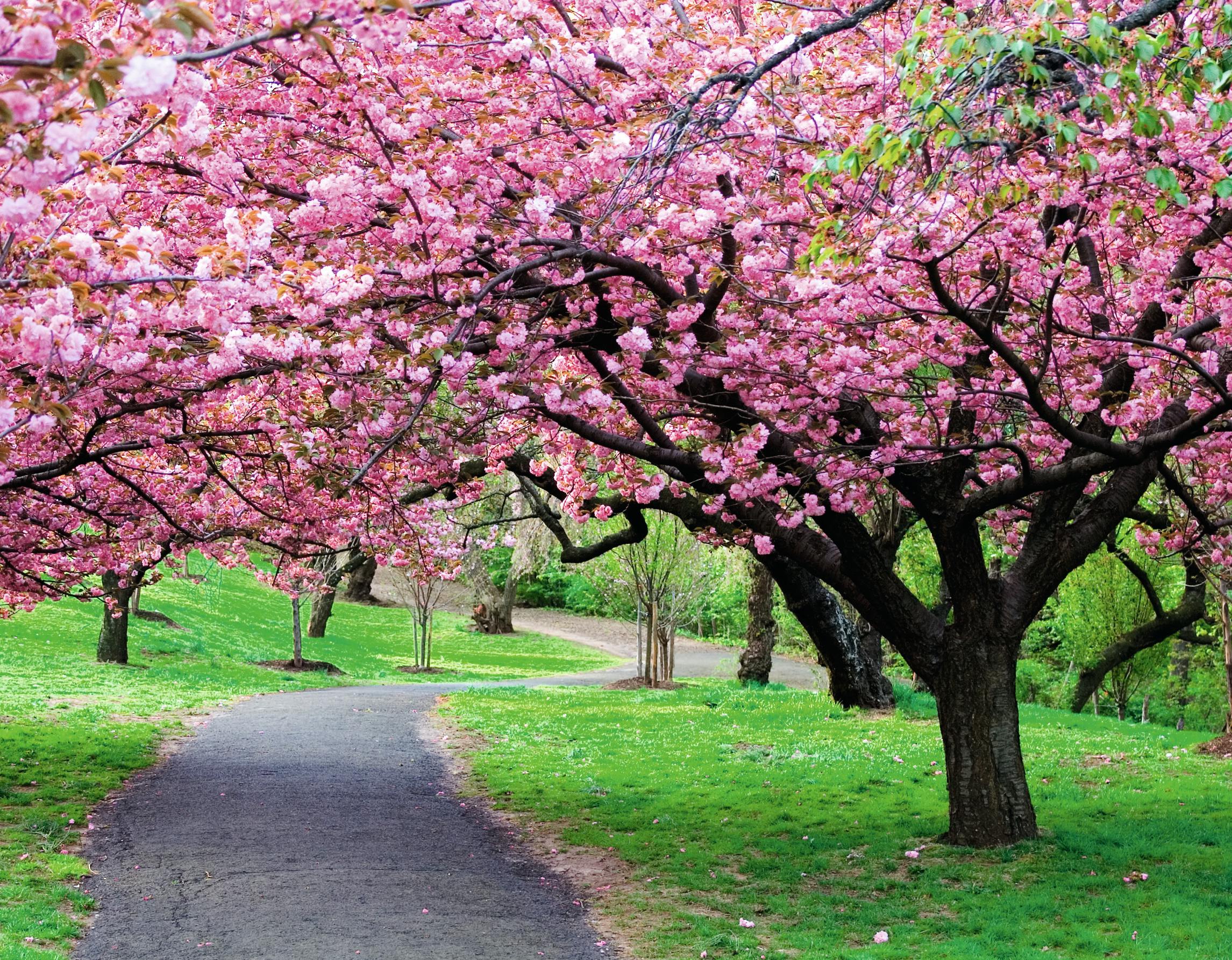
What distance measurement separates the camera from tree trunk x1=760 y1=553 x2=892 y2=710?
46.4ft

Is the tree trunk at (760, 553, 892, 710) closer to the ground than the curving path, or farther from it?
farther from it

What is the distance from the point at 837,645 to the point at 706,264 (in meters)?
10.7

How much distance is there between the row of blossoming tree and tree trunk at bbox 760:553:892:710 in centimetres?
428

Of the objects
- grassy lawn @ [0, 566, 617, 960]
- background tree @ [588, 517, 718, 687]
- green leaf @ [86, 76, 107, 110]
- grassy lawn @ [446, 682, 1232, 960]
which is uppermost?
green leaf @ [86, 76, 107, 110]

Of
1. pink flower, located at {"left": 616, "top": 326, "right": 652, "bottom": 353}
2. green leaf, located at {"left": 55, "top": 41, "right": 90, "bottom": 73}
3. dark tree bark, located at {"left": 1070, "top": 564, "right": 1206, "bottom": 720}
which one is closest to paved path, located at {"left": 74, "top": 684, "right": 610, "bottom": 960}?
pink flower, located at {"left": 616, "top": 326, "right": 652, "bottom": 353}

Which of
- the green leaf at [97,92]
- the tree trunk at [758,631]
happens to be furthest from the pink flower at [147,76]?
the tree trunk at [758,631]

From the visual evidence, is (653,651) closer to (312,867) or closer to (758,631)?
(758,631)

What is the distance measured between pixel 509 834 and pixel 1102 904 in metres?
4.92

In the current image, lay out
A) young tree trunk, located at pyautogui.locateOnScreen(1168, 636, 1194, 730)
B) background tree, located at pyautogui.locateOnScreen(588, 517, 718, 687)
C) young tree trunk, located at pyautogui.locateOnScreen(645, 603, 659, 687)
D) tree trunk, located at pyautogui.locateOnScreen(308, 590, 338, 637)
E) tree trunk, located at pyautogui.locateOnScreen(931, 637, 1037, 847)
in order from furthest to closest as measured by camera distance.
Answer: tree trunk, located at pyautogui.locateOnScreen(308, 590, 338, 637)
young tree trunk, located at pyautogui.locateOnScreen(1168, 636, 1194, 730)
young tree trunk, located at pyautogui.locateOnScreen(645, 603, 659, 687)
background tree, located at pyautogui.locateOnScreen(588, 517, 718, 687)
tree trunk, located at pyautogui.locateOnScreen(931, 637, 1037, 847)

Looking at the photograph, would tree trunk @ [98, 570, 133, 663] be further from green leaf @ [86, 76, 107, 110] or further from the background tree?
green leaf @ [86, 76, 107, 110]

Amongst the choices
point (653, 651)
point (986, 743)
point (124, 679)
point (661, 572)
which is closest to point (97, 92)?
point (986, 743)

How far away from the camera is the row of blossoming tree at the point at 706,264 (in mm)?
4648

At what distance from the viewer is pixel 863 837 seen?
370 inches

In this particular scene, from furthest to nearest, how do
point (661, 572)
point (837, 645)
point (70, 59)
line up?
point (661, 572)
point (837, 645)
point (70, 59)
